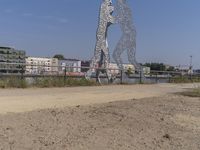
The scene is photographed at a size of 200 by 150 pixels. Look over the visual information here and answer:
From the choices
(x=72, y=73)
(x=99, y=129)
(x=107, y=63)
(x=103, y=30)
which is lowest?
(x=99, y=129)

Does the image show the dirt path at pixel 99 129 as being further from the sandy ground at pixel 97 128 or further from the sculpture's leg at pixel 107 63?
the sculpture's leg at pixel 107 63

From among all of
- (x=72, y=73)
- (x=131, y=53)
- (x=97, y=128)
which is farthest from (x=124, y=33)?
(x=97, y=128)

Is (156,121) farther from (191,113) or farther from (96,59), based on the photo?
(96,59)

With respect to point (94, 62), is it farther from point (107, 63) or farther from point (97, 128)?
point (97, 128)

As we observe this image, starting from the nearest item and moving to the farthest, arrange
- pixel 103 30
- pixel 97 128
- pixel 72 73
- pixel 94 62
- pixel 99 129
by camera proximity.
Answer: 1. pixel 99 129
2. pixel 97 128
3. pixel 103 30
4. pixel 94 62
5. pixel 72 73

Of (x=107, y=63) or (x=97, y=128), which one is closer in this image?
(x=97, y=128)

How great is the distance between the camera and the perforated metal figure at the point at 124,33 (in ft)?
101

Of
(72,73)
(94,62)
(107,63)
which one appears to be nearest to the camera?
(94,62)

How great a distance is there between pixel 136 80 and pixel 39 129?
23954 millimetres

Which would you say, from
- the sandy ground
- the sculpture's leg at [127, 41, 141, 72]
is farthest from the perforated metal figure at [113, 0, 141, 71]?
the sandy ground

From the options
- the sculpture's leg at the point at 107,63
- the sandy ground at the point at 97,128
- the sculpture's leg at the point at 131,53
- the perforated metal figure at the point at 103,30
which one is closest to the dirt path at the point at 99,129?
the sandy ground at the point at 97,128

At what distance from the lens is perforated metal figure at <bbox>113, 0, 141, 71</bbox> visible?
101ft

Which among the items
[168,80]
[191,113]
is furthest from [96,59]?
[191,113]

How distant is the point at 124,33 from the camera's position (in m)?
31.4
